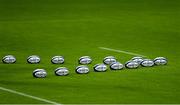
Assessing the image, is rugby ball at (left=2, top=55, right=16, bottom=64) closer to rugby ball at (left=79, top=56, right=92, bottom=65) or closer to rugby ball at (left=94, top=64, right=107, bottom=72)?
rugby ball at (left=79, top=56, right=92, bottom=65)

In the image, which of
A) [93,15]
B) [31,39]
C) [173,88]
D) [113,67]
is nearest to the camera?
[173,88]

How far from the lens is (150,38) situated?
1064 inches

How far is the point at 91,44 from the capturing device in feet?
84.9

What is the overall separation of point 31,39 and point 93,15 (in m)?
5.84

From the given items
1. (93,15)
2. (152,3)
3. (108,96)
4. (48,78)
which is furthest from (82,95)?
(152,3)

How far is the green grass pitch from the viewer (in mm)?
18141

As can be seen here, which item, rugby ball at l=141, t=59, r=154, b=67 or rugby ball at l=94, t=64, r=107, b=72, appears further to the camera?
rugby ball at l=141, t=59, r=154, b=67

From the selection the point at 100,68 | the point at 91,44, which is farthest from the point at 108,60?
the point at 91,44

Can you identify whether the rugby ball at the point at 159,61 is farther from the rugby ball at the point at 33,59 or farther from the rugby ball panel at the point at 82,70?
the rugby ball at the point at 33,59

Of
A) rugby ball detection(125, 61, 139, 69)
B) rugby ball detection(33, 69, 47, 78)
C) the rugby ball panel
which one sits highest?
rugby ball detection(125, 61, 139, 69)

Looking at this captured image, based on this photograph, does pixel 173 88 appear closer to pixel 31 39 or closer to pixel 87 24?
pixel 31 39

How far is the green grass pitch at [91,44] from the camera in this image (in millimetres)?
18141

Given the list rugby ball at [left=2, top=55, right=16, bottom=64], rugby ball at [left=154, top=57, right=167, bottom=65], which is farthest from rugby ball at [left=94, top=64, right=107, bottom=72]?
rugby ball at [left=2, top=55, right=16, bottom=64]

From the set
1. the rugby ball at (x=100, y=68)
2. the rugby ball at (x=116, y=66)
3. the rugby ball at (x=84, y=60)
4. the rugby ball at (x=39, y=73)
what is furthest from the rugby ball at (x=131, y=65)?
the rugby ball at (x=39, y=73)
